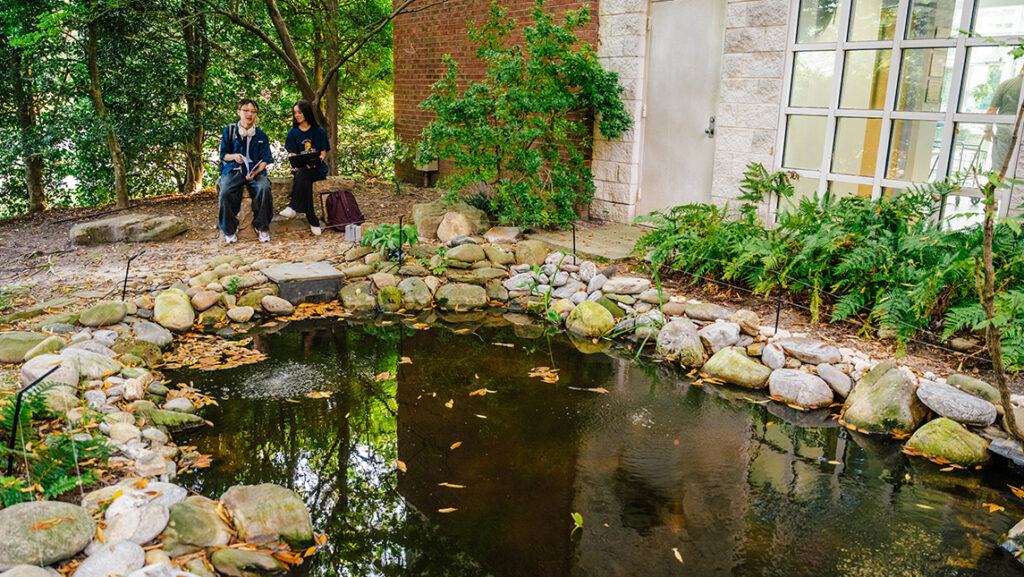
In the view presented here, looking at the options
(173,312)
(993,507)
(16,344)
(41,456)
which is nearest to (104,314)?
(173,312)

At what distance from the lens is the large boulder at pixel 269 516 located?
3225 millimetres

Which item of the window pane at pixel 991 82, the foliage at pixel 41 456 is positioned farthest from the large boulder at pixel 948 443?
the foliage at pixel 41 456

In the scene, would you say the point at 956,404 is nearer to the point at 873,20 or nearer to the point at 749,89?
the point at 873,20

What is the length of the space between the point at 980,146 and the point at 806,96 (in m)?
1.49

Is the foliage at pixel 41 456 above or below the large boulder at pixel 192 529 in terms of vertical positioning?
above

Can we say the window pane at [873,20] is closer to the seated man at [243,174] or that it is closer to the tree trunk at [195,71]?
the seated man at [243,174]

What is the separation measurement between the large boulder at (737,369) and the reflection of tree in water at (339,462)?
7.43 feet

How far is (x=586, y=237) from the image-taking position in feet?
25.3

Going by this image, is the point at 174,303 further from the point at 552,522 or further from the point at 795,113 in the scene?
the point at 795,113

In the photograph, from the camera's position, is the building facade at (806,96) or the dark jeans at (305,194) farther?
the dark jeans at (305,194)

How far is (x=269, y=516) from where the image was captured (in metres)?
3.26

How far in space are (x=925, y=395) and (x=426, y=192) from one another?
736 cm

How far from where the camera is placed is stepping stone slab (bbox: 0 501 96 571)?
2.70 meters

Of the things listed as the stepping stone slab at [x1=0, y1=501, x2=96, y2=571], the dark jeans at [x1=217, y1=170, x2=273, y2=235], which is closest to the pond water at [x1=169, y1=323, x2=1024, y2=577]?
the stepping stone slab at [x1=0, y1=501, x2=96, y2=571]
